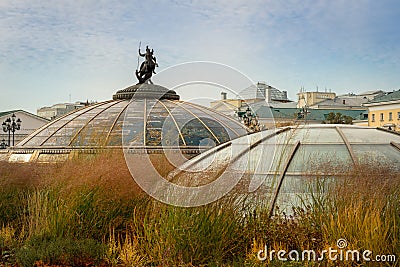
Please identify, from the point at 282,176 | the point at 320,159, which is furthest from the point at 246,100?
the point at 282,176

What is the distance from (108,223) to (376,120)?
52.8 m

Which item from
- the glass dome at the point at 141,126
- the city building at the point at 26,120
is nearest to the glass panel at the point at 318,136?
the glass dome at the point at 141,126

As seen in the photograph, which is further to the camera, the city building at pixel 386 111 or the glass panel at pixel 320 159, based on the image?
the city building at pixel 386 111

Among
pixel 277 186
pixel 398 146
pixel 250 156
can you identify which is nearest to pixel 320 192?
pixel 277 186

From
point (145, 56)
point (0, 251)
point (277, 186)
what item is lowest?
point (0, 251)

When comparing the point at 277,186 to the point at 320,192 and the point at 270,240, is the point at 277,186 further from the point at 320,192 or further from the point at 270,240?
the point at 270,240

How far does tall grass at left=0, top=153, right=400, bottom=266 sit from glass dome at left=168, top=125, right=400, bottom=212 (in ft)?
1.28

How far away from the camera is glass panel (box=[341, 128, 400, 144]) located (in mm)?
8438

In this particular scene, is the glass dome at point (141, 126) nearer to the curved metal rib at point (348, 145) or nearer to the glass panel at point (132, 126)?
the glass panel at point (132, 126)

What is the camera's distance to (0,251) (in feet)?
22.5

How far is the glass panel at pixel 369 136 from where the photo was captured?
27.7 feet

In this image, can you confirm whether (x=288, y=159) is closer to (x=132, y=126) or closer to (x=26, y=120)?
(x=132, y=126)

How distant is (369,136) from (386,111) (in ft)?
158

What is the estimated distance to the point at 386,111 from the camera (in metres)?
54.0
